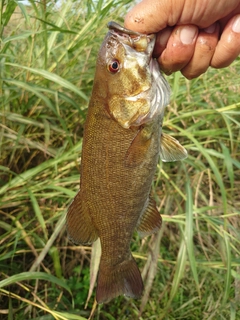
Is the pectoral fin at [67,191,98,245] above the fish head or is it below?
below

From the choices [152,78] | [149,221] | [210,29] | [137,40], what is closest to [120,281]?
[149,221]

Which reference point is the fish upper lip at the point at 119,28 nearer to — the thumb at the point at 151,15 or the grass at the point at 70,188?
the thumb at the point at 151,15

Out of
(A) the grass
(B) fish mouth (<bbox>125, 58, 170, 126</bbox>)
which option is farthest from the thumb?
(A) the grass

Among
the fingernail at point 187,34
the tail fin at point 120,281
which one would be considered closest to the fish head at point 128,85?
the fingernail at point 187,34

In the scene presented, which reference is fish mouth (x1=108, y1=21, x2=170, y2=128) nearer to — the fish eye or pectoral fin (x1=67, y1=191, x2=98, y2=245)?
the fish eye

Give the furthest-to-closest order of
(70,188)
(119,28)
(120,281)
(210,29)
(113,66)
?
(70,188) < (120,281) < (210,29) < (113,66) < (119,28)

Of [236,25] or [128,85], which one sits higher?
[236,25]

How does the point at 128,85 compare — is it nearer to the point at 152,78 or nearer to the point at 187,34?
the point at 152,78
